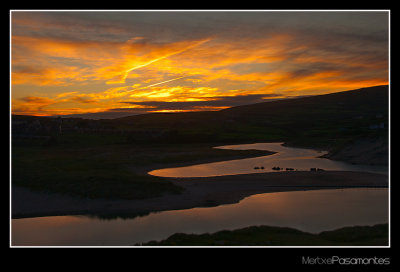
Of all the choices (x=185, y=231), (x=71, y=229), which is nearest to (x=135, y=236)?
(x=185, y=231)

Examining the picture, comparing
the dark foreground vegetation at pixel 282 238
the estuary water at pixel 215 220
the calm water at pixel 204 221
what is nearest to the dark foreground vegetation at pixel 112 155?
the calm water at pixel 204 221

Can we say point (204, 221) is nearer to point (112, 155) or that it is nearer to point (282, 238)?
point (282, 238)

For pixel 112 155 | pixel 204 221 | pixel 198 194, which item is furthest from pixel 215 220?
pixel 112 155

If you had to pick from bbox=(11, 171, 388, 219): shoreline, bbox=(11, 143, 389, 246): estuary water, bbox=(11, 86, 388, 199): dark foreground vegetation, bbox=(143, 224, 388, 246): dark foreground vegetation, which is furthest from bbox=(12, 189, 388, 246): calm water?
bbox=(11, 86, 388, 199): dark foreground vegetation

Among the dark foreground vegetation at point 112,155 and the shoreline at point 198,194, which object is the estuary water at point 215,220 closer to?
the shoreline at point 198,194
